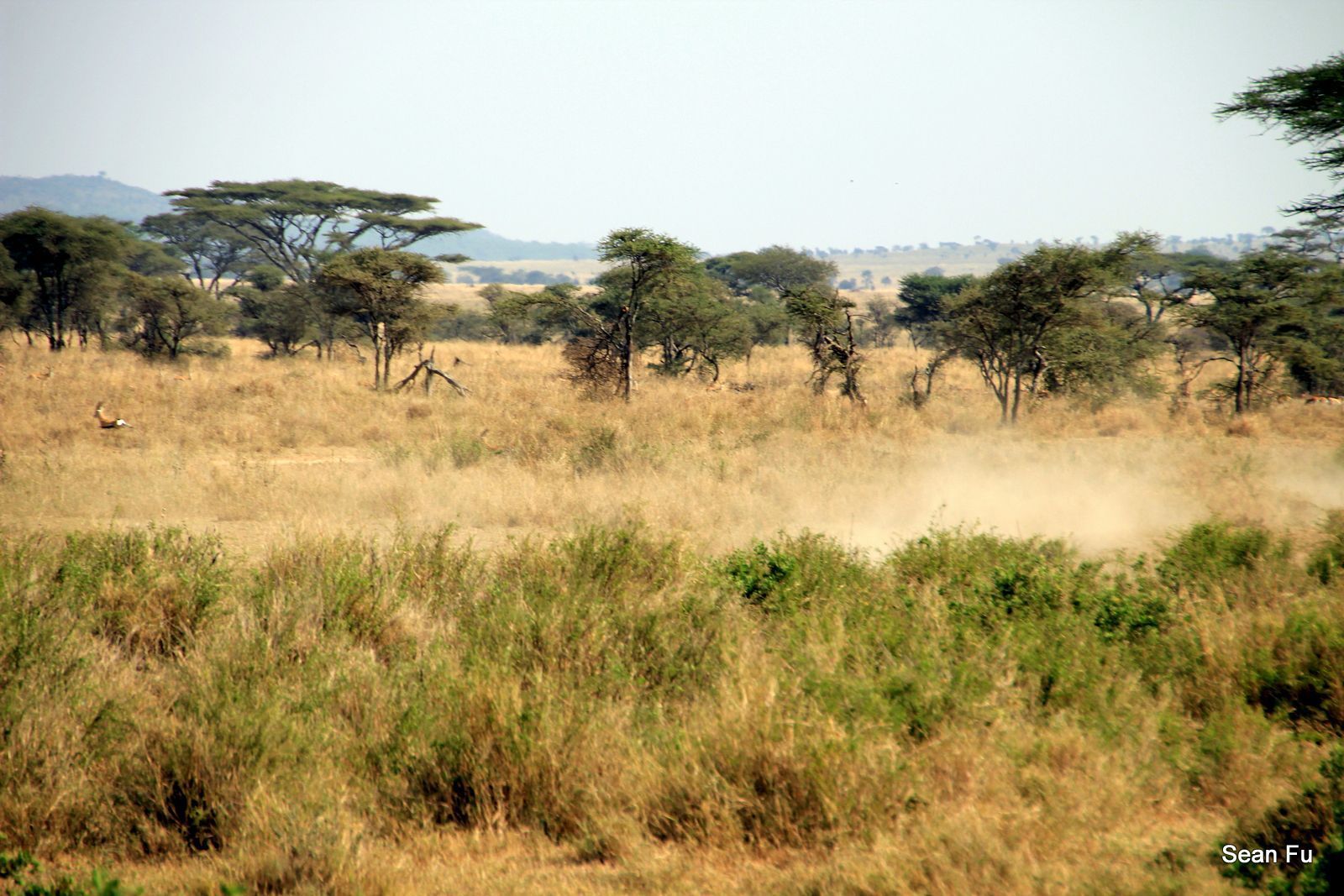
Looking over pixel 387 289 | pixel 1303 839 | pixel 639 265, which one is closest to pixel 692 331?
pixel 639 265

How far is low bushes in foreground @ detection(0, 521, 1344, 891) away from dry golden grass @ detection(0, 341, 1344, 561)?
211 cm

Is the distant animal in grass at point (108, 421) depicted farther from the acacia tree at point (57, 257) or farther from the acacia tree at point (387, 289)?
the acacia tree at point (57, 257)

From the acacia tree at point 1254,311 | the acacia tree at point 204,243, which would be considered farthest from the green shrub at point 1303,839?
the acacia tree at point 204,243

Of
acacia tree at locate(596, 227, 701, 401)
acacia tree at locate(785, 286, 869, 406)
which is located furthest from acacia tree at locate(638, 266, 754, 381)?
acacia tree at locate(785, 286, 869, 406)

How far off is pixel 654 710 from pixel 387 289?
1989 cm

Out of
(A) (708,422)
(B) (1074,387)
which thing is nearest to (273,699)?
(A) (708,422)

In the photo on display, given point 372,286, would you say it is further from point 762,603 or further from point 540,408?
point 762,603

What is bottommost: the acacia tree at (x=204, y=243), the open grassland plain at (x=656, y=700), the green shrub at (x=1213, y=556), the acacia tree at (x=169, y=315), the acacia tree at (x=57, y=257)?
the open grassland plain at (x=656, y=700)

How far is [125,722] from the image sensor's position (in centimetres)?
423

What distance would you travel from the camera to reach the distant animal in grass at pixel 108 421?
1432 cm

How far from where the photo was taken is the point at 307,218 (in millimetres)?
43531

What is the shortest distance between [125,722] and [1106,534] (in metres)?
8.16

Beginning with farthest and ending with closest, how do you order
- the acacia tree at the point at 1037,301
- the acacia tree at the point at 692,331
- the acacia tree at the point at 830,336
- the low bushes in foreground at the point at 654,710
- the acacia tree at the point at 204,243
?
the acacia tree at the point at 204,243 → the acacia tree at the point at 692,331 → the acacia tree at the point at 830,336 → the acacia tree at the point at 1037,301 → the low bushes in foreground at the point at 654,710

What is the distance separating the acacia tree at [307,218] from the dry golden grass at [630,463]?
79.0 ft
